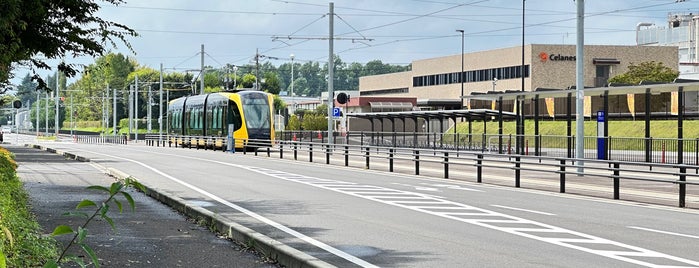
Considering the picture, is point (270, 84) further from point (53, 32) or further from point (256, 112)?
point (53, 32)

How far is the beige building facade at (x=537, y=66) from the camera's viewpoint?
94062 mm

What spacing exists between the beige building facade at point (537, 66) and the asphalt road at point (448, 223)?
62113 mm

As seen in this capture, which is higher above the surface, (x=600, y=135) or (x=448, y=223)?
(x=600, y=135)

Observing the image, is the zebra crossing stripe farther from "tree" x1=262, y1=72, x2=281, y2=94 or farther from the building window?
"tree" x1=262, y1=72, x2=281, y2=94

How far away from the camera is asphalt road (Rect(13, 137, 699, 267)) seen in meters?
10.4

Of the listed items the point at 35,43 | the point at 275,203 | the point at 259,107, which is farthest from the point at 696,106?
the point at 35,43

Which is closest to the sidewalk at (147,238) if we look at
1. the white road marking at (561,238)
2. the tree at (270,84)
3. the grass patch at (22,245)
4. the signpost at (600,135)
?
the grass patch at (22,245)

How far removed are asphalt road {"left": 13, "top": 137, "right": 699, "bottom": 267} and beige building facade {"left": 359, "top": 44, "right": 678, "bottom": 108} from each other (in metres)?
62.1

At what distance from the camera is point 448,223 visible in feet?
46.7

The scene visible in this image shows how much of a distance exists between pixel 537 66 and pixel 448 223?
82260mm

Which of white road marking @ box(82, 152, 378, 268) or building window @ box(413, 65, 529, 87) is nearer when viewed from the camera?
white road marking @ box(82, 152, 378, 268)

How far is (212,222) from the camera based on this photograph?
13312 mm

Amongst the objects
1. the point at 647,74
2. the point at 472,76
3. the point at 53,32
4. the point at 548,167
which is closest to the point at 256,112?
the point at 548,167

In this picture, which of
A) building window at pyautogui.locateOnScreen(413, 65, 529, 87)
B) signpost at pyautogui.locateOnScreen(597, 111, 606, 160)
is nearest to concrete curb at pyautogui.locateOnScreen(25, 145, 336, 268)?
signpost at pyautogui.locateOnScreen(597, 111, 606, 160)
